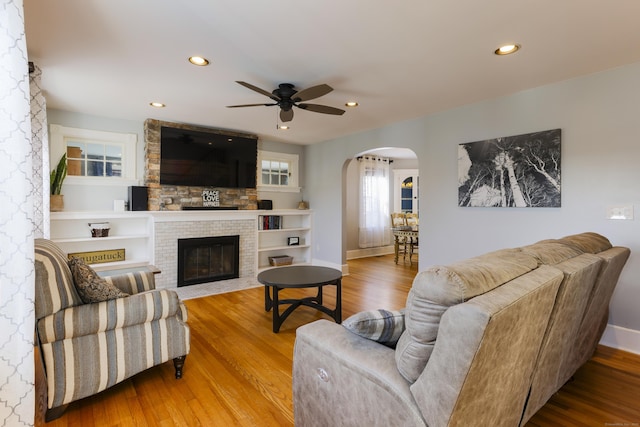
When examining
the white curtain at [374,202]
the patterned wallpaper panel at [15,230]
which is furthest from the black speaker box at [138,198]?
the white curtain at [374,202]

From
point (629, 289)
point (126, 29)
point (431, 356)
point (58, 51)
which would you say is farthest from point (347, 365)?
point (58, 51)

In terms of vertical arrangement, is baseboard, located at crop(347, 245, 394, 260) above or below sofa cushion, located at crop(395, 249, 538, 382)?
below

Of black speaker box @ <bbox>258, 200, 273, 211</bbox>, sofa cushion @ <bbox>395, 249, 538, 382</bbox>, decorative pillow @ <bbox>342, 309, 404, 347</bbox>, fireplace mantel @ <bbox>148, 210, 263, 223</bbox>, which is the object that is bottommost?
decorative pillow @ <bbox>342, 309, 404, 347</bbox>

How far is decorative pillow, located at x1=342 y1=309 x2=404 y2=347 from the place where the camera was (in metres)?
1.43

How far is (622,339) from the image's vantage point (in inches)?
112

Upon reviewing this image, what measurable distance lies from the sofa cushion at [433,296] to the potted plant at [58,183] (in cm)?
453

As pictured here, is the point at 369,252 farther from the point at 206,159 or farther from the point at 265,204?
the point at 206,159

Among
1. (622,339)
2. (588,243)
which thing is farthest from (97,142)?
(622,339)

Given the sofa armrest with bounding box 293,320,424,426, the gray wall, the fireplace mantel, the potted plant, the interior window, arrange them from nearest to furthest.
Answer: the sofa armrest with bounding box 293,320,424,426
the potted plant
the gray wall
the fireplace mantel
the interior window

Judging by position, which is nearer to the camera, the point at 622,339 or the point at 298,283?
the point at 622,339

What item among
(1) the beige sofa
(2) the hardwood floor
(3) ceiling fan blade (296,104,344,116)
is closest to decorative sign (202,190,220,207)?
(2) the hardwood floor

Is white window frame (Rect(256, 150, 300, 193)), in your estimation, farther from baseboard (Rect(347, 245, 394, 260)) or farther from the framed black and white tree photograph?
the framed black and white tree photograph

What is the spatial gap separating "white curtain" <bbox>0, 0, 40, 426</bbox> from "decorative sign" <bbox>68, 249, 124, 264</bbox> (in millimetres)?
3444

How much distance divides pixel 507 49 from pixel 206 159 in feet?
13.9
